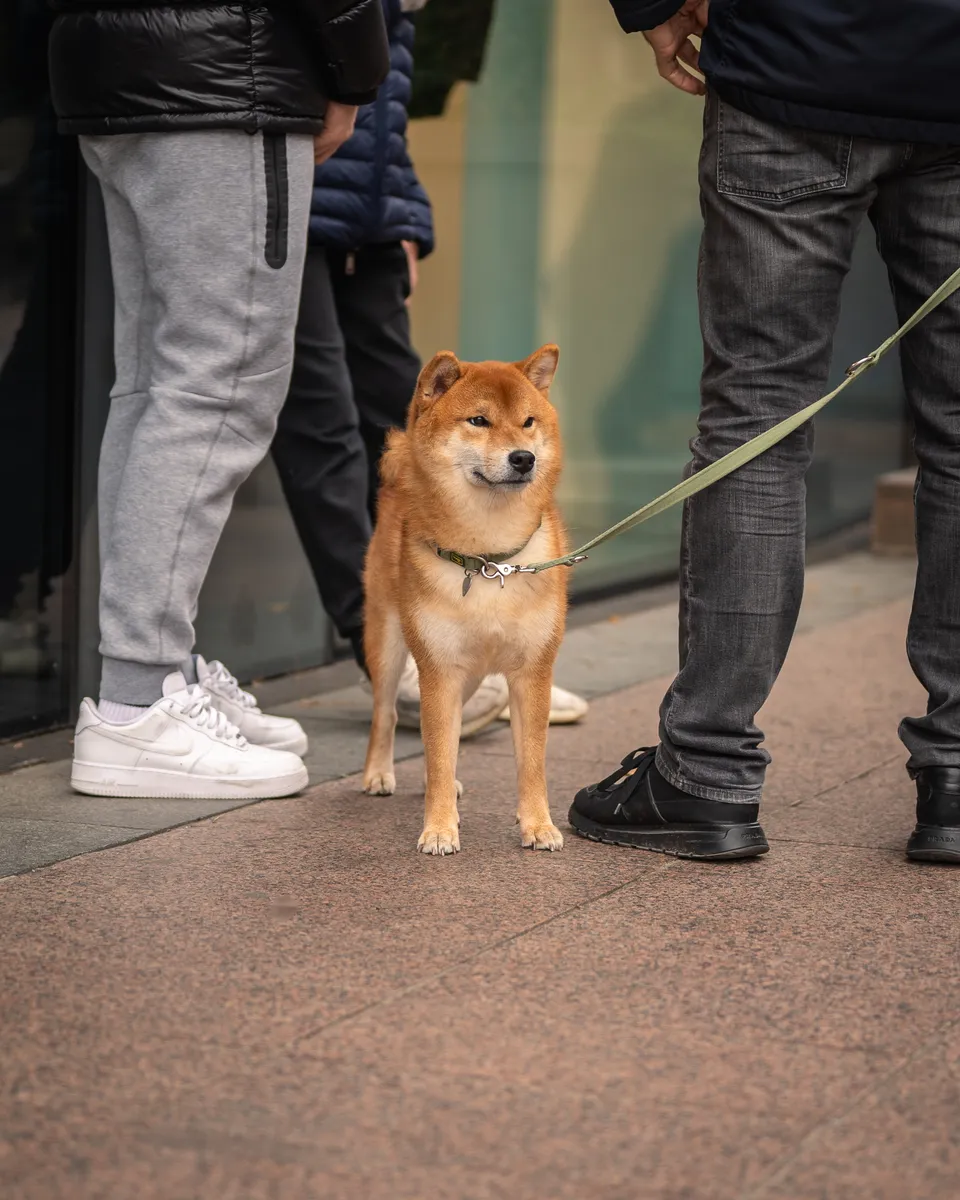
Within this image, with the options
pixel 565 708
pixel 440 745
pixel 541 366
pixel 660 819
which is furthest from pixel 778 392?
pixel 565 708

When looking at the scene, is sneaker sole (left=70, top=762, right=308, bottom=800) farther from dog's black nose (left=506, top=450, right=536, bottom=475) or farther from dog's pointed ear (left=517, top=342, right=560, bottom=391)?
dog's pointed ear (left=517, top=342, right=560, bottom=391)

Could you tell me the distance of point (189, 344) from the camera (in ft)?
12.0

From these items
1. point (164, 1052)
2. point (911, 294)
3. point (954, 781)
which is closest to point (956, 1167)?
point (164, 1052)

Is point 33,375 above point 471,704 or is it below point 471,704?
above

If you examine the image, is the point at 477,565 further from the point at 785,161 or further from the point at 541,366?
the point at 785,161

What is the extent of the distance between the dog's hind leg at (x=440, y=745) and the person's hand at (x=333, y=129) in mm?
1184

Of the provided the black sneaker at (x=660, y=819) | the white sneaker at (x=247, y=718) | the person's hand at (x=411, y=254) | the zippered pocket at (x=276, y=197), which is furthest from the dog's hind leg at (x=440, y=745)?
the person's hand at (x=411, y=254)

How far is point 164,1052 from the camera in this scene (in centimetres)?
228

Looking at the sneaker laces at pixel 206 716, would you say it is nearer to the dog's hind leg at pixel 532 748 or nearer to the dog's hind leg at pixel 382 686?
the dog's hind leg at pixel 382 686

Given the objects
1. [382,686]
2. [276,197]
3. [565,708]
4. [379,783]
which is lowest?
[565,708]

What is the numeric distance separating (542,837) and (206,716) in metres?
0.85

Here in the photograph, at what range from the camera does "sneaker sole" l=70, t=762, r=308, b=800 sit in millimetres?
3707

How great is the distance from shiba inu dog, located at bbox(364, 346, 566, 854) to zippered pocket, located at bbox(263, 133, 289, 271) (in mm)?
455

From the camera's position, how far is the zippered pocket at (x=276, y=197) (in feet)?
11.8
